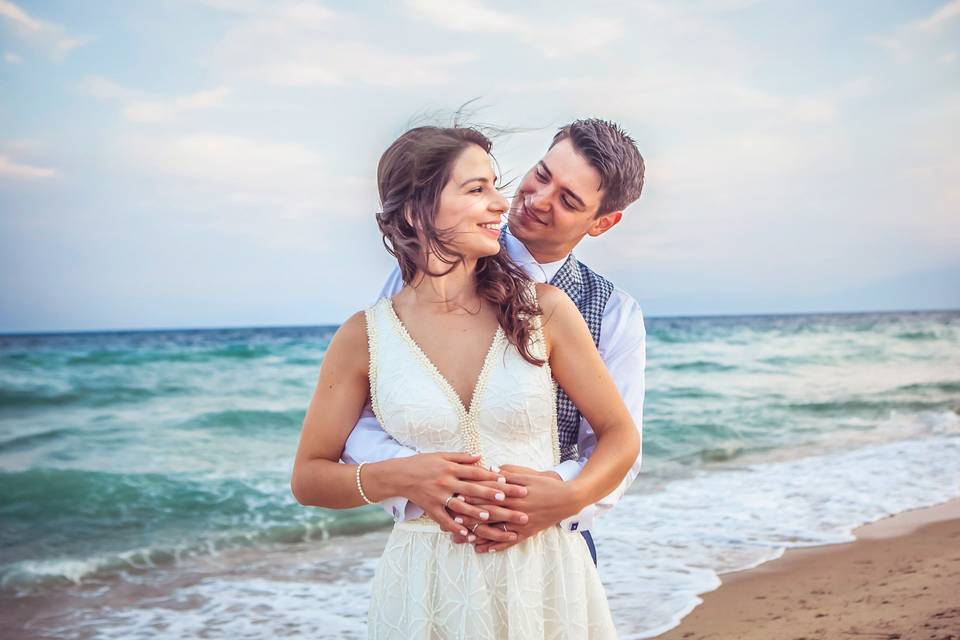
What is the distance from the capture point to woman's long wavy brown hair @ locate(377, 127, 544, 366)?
222 centimetres

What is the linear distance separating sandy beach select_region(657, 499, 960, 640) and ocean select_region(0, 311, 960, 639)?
0.22 m

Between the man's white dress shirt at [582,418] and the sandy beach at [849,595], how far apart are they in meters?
2.70

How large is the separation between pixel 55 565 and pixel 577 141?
6.07m

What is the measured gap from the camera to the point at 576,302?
2723mm

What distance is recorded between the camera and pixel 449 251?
2.23m

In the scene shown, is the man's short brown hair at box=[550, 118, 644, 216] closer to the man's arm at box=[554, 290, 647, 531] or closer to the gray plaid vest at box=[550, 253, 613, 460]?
the gray plaid vest at box=[550, 253, 613, 460]

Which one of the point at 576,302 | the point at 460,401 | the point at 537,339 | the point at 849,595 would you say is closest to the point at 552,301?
the point at 537,339

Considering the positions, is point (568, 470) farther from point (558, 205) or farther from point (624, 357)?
point (558, 205)

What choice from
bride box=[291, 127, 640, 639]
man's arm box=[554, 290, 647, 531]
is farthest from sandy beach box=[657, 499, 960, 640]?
bride box=[291, 127, 640, 639]

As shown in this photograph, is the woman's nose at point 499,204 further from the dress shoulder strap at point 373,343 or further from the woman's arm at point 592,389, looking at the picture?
the dress shoulder strap at point 373,343

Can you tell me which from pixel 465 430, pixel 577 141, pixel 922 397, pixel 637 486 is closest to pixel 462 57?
pixel 637 486

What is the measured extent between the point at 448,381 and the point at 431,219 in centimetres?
41

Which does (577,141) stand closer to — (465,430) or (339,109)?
(465,430)

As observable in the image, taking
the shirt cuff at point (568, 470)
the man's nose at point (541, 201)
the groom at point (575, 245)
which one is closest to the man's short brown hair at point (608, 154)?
the groom at point (575, 245)
